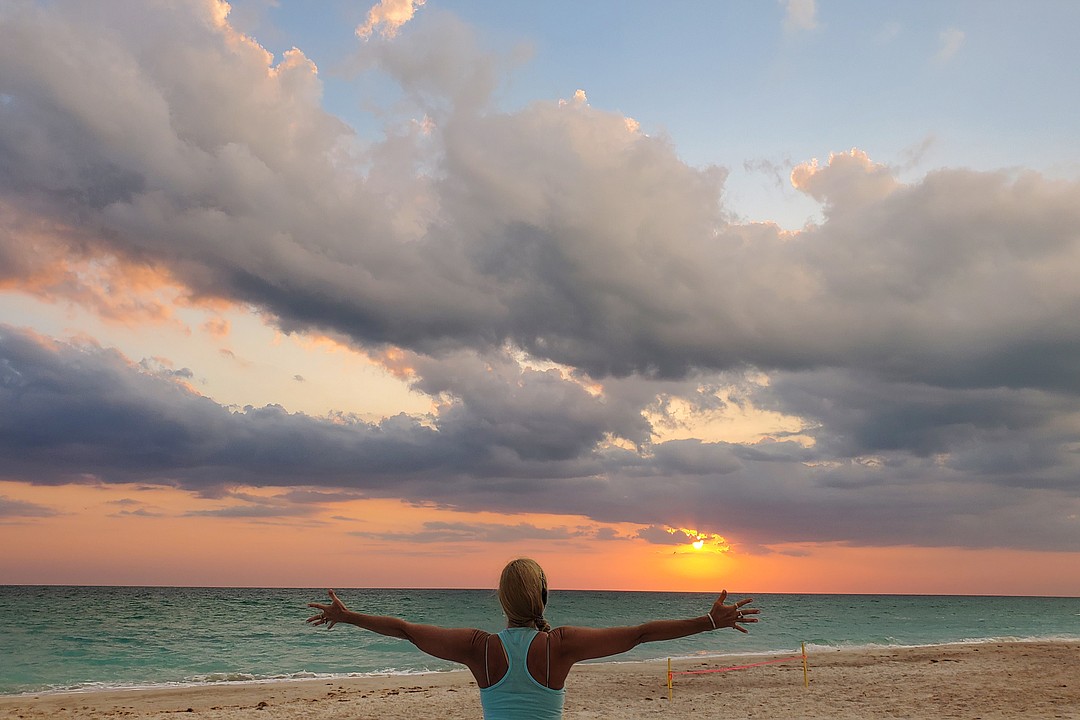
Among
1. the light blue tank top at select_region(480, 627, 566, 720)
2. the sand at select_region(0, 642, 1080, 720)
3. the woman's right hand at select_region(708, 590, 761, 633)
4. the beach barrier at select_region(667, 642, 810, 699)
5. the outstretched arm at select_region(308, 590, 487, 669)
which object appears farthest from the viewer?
the beach barrier at select_region(667, 642, 810, 699)

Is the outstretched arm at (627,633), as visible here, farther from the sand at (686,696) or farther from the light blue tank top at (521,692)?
the sand at (686,696)

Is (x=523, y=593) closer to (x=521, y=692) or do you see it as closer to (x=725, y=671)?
(x=521, y=692)

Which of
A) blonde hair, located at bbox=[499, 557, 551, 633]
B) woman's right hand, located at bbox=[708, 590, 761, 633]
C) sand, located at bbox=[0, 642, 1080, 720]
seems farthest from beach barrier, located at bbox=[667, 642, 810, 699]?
blonde hair, located at bbox=[499, 557, 551, 633]

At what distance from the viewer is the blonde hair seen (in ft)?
11.0

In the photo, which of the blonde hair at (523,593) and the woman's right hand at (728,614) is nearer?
the blonde hair at (523,593)

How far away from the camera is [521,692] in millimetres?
3320

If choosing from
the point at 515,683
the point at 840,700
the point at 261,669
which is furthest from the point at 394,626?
the point at 261,669

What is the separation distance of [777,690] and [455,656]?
71.6ft

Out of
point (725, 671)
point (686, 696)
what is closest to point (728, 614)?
point (686, 696)

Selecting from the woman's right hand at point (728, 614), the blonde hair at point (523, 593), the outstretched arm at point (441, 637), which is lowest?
the outstretched arm at point (441, 637)

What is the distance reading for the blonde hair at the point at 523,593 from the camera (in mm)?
3354

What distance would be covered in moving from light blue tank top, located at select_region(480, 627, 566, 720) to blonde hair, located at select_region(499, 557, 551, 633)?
66mm

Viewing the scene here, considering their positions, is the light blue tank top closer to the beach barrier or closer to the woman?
the woman

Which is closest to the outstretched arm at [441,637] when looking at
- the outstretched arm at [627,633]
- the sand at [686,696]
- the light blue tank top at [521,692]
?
the light blue tank top at [521,692]
